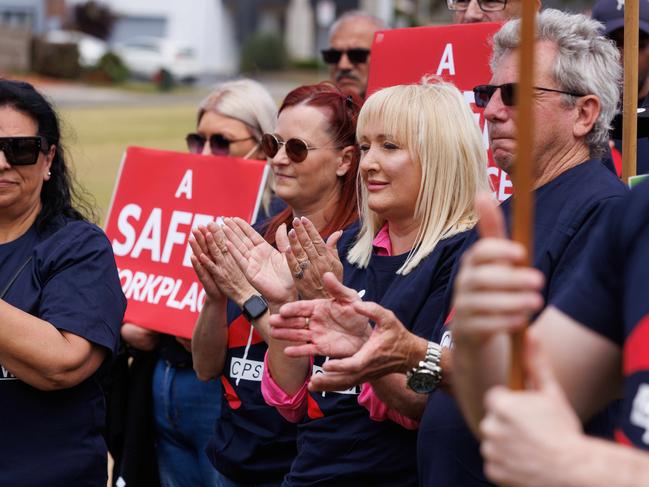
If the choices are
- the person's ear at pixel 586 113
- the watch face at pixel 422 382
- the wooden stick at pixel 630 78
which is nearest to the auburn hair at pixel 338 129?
the wooden stick at pixel 630 78

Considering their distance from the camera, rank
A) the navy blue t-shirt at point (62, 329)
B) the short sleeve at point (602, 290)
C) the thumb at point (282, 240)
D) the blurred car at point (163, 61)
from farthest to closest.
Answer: the blurred car at point (163, 61) → the navy blue t-shirt at point (62, 329) → the thumb at point (282, 240) → the short sleeve at point (602, 290)

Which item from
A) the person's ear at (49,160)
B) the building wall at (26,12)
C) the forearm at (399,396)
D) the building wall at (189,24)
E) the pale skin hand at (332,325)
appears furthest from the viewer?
the building wall at (189,24)

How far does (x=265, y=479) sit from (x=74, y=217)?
3.58 ft

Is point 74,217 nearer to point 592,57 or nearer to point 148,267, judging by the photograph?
point 148,267

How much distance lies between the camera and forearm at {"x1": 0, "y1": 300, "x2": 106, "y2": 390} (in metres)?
3.09

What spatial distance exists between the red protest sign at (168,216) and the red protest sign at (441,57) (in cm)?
62

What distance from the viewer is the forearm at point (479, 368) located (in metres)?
1.69

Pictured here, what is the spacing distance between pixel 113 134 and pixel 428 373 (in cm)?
1868

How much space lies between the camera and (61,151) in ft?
12.2

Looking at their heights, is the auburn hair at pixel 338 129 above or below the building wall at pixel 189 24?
below

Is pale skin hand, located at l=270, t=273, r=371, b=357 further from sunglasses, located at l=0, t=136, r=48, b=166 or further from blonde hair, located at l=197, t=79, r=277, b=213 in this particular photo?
blonde hair, located at l=197, t=79, r=277, b=213

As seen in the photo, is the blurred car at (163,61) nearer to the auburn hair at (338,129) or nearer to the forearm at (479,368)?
the auburn hair at (338,129)

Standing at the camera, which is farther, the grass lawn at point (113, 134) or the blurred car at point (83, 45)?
the blurred car at point (83, 45)

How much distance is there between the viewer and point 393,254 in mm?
3227
